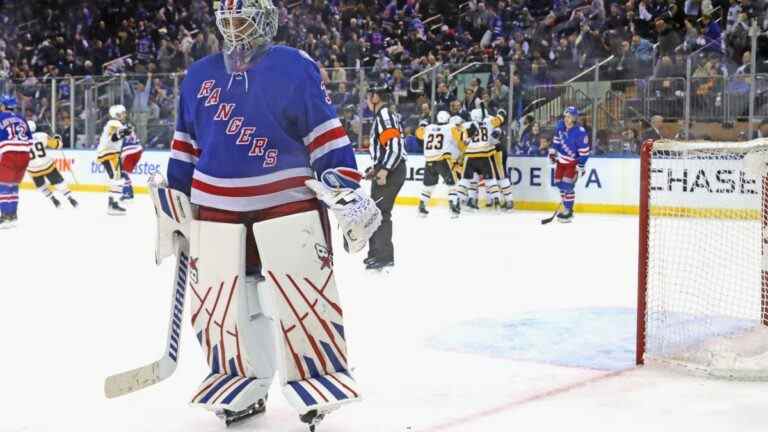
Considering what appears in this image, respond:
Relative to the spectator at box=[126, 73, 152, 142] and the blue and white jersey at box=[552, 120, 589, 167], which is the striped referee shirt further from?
the spectator at box=[126, 73, 152, 142]

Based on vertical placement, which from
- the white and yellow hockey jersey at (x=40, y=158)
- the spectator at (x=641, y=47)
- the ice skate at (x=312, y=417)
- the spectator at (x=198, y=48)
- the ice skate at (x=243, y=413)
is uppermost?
the spectator at (x=198, y=48)

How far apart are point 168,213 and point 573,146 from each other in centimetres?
994

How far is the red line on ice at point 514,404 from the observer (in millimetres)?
3534

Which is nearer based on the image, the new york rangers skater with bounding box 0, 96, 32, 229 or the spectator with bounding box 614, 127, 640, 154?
the new york rangers skater with bounding box 0, 96, 32, 229

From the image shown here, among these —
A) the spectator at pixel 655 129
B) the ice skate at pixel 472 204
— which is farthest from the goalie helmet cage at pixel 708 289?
the ice skate at pixel 472 204

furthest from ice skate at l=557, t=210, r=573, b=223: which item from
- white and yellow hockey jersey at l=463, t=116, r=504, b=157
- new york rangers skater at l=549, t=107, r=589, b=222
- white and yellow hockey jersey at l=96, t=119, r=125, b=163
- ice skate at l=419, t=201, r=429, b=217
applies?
white and yellow hockey jersey at l=96, t=119, r=125, b=163

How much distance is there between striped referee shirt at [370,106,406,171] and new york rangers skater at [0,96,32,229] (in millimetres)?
5658

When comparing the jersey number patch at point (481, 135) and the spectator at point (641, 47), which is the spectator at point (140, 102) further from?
the spectator at point (641, 47)

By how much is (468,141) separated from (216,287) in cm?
1141

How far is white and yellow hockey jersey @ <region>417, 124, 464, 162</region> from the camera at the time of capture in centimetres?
1409

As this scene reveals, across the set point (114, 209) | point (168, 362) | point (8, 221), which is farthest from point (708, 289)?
point (114, 209)

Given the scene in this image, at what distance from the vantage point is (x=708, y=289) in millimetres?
6070

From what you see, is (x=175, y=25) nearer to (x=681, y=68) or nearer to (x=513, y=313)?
(x=681, y=68)

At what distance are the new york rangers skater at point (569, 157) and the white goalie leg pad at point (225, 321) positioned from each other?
9715 mm
